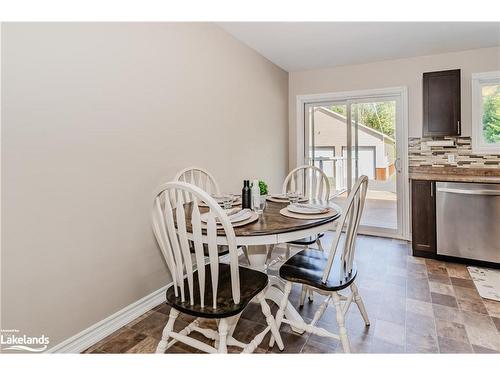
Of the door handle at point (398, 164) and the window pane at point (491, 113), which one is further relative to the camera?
the door handle at point (398, 164)

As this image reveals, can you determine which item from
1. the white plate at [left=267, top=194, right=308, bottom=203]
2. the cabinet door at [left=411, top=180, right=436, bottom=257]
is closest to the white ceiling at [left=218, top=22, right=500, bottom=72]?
the cabinet door at [left=411, top=180, right=436, bottom=257]

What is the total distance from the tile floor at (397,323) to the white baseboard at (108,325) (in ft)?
0.15

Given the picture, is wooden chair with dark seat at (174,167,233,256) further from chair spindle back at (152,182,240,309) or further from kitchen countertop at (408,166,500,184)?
kitchen countertop at (408,166,500,184)

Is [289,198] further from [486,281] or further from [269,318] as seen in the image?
[486,281]

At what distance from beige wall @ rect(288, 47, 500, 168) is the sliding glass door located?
195 millimetres

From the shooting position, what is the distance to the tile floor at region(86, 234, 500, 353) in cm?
174

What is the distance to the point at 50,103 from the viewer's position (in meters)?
1.57

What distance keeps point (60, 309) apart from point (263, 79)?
129 inches

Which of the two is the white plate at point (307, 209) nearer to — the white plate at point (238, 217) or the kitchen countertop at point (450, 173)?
the white plate at point (238, 217)

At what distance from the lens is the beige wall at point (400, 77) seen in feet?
11.5

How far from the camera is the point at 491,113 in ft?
11.5

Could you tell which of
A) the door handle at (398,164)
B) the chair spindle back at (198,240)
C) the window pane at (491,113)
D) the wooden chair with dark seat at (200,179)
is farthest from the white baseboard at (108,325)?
the window pane at (491,113)

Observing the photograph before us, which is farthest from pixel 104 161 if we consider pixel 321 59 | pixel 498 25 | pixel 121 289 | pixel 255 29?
pixel 498 25

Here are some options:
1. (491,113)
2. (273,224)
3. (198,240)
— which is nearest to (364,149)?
(491,113)
